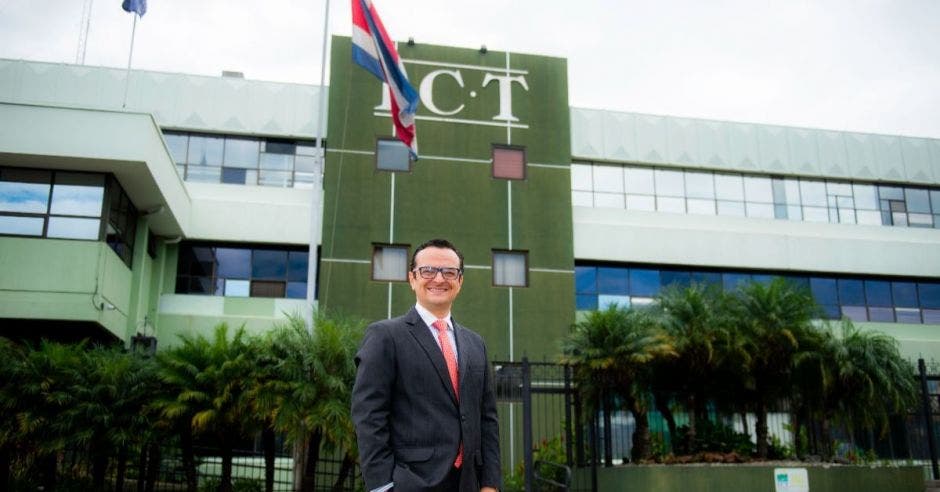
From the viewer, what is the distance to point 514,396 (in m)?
20.0

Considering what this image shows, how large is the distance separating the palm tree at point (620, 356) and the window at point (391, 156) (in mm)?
10748

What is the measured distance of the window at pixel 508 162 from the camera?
81.8 feet

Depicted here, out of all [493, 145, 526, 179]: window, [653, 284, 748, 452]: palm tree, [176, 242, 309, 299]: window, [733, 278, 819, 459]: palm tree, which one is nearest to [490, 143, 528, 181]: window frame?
[493, 145, 526, 179]: window

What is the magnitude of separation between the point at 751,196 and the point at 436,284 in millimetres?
26841

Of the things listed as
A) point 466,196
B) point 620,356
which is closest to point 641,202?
point 466,196

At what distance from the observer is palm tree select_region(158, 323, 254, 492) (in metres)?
13.8

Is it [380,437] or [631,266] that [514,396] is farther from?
[380,437]

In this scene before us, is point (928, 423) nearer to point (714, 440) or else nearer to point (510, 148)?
point (714, 440)

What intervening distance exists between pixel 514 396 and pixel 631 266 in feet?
27.6

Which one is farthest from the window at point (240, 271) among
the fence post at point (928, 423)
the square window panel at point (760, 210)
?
the fence post at point (928, 423)

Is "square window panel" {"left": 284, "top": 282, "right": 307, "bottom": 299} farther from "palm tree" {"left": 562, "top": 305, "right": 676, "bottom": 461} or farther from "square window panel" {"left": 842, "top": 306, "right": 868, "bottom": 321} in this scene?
"square window panel" {"left": 842, "top": 306, "right": 868, "bottom": 321}

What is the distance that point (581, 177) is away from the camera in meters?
27.5

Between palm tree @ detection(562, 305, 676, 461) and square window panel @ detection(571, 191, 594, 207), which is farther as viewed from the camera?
square window panel @ detection(571, 191, 594, 207)

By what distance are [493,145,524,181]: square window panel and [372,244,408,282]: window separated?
3.82 meters
